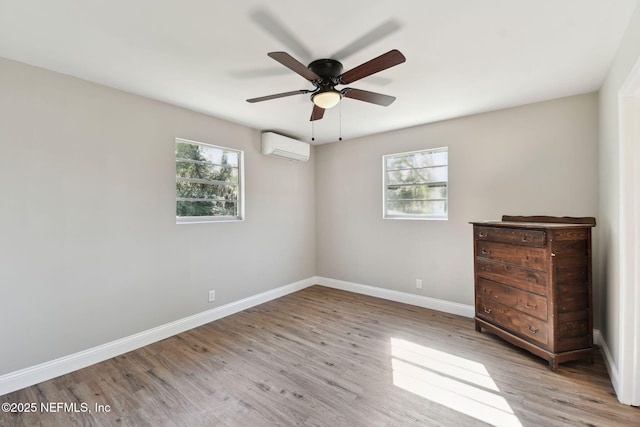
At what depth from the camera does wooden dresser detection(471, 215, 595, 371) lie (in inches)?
89.6

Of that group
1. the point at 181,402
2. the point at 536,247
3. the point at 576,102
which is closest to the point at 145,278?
the point at 181,402

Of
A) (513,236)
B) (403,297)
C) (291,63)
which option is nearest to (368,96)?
(291,63)

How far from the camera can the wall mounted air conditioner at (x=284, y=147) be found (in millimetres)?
3904

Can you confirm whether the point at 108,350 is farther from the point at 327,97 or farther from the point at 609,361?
the point at 609,361

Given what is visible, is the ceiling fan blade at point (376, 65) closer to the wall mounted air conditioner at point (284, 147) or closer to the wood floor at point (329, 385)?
the wall mounted air conditioner at point (284, 147)

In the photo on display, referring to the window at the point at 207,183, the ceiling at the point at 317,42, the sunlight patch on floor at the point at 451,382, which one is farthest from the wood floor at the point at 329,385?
the ceiling at the point at 317,42

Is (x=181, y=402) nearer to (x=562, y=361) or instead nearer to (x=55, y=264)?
(x=55, y=264)

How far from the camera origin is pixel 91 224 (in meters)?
2.46

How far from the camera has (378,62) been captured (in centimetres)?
171

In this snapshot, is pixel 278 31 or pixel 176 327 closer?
pixel 278 31

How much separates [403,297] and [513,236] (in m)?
1.82

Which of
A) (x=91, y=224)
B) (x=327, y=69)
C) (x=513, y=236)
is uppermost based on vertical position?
(x=327, y=69)

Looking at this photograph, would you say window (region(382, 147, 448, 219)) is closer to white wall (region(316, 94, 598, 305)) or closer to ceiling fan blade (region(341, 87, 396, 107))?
white wall (region(316, 94, 598, 305))

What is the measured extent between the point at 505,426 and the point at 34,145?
3942 millimetres
